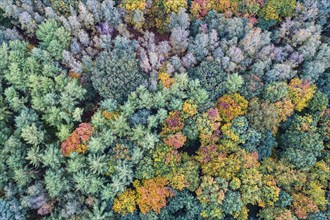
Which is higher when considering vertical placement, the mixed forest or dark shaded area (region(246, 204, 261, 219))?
the mixed forest

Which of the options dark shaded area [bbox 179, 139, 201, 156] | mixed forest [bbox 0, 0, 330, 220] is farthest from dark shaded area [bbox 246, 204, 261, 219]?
dark shaded area [bbox 179, 139, 201, 156]

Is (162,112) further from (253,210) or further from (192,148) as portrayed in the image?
(253,210)

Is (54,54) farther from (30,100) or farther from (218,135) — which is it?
(218,135)

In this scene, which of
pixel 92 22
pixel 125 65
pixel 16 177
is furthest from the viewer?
pixel 92 22

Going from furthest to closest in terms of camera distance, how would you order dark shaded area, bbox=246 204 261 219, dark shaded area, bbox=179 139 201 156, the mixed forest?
dark shaded area, bbox=179 139 201 156
dark shaded area, bbox=246 204 261 219
the mixed forest

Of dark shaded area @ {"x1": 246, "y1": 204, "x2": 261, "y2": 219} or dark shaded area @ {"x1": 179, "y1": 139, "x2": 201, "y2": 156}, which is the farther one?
dark shaded area @ {"x1": 179, "y1": 139, "x2": 201, "y2": 156}

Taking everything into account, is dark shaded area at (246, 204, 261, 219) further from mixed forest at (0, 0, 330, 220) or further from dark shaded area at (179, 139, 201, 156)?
dark shaded area at (179, 139, 201, 156)

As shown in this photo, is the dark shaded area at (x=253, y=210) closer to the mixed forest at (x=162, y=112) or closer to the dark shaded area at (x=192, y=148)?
the mixed forest at (x=162, y=112)

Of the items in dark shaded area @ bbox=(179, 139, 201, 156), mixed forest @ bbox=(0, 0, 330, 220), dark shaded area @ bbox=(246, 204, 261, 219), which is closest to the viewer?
mixed forest @ bbox=(0, 0, 330, 220)

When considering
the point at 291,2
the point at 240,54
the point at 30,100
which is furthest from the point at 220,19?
the point at 30,100
